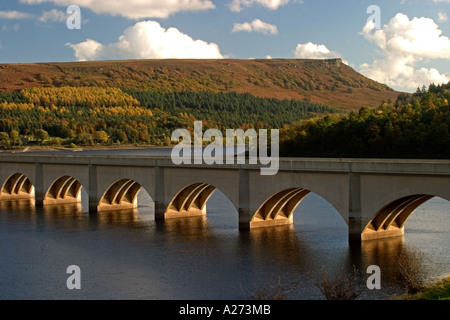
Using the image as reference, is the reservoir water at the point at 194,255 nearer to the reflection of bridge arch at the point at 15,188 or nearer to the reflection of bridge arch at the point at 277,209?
the reflection of bridge arch at the point at 277,209

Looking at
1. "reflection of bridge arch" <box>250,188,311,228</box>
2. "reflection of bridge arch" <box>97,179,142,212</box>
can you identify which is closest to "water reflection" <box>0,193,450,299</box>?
"reflection of bridge arch" <box>250,188,311,228</box>

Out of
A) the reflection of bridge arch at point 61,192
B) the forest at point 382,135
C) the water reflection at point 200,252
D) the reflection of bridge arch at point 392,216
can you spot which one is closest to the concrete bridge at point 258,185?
the reflection of bridge arch at point 392,216

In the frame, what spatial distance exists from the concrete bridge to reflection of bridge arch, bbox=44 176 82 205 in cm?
10

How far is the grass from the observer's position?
25734 millimetres

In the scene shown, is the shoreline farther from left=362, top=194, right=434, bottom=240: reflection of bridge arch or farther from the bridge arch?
left=362, top=194, right=434, bottom=240: reflection of bridge arch

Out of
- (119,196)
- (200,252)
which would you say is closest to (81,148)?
(119,196)

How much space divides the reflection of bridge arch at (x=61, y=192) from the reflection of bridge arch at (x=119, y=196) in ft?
24.4

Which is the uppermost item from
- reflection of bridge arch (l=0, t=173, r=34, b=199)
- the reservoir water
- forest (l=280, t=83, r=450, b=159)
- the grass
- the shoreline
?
forest (l=280, t=83, r=450, b=159)

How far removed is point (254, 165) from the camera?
4316 centimetres

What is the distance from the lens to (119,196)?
59531 millimetres

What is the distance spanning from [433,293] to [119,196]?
3788cm
